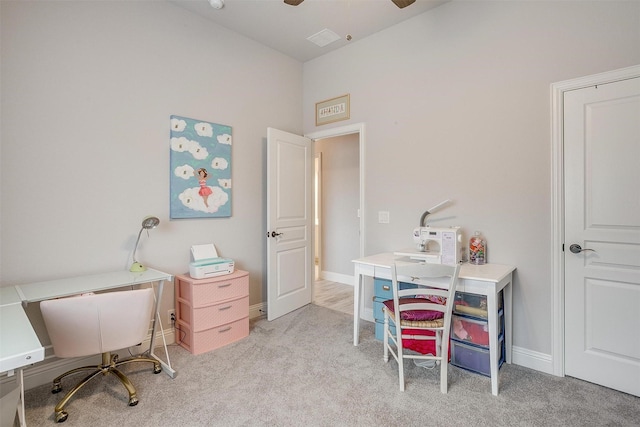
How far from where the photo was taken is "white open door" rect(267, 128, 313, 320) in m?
3.25

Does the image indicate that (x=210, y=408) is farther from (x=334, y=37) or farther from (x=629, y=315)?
(x=334, y=37)

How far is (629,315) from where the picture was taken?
193 cm

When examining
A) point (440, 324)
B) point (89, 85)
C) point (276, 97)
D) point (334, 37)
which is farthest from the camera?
point (276, 97)

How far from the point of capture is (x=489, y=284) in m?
1.99

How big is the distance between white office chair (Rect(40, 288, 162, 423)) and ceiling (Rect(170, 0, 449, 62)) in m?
2.55

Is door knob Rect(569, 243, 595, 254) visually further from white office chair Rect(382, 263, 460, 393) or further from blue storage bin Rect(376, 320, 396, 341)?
blue storage bin Rect(376, 320, 396, 341)

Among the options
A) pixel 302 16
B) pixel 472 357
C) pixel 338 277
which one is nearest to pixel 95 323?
pixel 472 357

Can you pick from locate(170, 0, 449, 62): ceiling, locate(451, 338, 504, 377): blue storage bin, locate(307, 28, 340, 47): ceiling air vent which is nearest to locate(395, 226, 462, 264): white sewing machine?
Answer: locate(451, 338, 504, 377): blue storage bin

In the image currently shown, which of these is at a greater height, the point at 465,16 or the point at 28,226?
the point at 465,16

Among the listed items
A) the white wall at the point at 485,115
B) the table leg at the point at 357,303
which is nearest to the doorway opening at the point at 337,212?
the white wall at the point at 485,115

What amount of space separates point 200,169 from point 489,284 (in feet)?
8.45

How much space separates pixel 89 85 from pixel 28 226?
110cm

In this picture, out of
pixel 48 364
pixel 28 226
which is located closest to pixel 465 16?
pixel 28 226

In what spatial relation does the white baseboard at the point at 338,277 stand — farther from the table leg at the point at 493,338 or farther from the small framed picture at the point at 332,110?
the table leg at the point at 493,338
